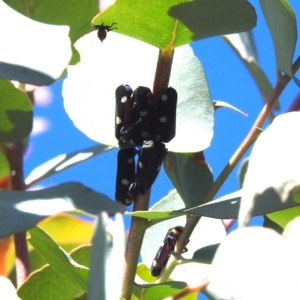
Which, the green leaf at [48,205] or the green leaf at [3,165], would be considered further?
the green leaf at [3,165]

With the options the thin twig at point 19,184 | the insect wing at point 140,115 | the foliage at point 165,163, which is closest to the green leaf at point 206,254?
the foliage at point 165,163

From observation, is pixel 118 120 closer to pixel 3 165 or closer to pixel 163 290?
pixel 163 290

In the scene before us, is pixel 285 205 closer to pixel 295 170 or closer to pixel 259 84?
pixel 295 170

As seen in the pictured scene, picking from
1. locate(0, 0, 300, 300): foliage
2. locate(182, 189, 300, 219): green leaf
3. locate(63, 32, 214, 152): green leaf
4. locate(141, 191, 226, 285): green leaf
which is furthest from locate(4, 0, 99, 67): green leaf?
locate(182, 189, 300, 219): green leaf

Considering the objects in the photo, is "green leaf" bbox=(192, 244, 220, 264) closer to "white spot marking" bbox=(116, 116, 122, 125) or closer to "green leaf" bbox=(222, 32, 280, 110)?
"white spot marking" bbox=(116, 116, 122, 125)

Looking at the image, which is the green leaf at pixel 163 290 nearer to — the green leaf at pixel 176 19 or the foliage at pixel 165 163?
the foliage at pixel 165 163

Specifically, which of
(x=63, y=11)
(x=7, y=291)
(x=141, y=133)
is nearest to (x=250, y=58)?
(x=63, y=11)
